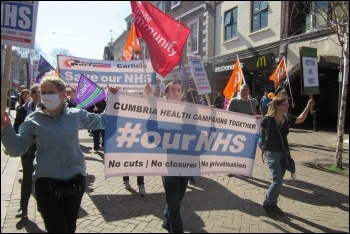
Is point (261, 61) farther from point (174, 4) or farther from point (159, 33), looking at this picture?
point (159, 33)

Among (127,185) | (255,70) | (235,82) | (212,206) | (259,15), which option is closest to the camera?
(212,206)

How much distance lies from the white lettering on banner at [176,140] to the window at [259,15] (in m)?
14.0

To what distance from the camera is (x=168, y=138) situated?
13.1ft

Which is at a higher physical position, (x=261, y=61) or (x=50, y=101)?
(x=261, y=61)

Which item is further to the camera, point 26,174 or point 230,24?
point 230,24

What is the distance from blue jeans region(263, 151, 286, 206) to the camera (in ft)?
15.3

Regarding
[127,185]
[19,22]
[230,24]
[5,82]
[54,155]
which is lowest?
[127,185]

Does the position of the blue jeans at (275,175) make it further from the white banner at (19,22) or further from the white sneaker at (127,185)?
the white banner at (19,22)

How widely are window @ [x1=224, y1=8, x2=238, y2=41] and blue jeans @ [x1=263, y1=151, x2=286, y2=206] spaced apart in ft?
51.3

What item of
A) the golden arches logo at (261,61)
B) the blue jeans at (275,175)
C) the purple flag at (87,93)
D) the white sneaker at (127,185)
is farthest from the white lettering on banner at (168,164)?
the golden arches logo at (261,61)

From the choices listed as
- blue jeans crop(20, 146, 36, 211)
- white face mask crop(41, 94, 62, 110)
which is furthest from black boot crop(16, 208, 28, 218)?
white face mask crop(41, 94, 62, 110)

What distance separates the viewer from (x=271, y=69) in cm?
1691

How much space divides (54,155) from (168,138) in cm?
148

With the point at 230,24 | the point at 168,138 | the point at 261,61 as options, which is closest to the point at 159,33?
the point at 168,138
